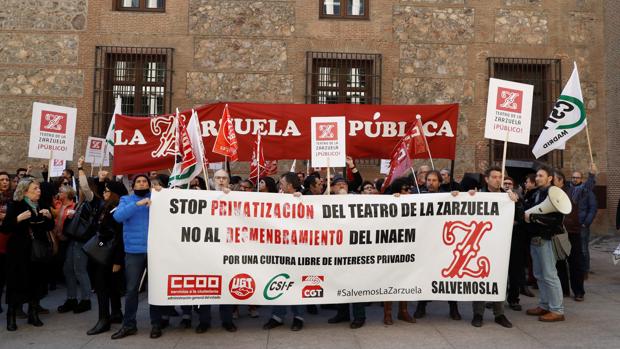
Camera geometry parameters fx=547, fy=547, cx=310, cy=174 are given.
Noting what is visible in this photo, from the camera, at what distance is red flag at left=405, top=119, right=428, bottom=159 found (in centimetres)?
807

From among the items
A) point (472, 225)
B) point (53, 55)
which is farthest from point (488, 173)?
point (53, 55)

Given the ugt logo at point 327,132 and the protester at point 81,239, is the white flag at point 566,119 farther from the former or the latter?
the protester at point 81,239

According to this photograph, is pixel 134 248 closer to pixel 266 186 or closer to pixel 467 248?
pixel 266 186

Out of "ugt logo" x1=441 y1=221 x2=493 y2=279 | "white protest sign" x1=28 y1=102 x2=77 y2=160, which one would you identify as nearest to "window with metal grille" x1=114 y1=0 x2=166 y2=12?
"white protest sign" x1=28 y1=102 x2=77 y2=160

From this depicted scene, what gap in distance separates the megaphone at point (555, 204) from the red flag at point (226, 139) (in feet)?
13.7

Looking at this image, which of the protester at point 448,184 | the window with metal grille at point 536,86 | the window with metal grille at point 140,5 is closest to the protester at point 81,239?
the protester at point 448,184

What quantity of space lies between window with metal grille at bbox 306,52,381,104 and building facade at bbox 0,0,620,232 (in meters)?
0.03

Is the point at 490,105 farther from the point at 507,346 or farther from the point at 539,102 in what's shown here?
the point at 539,102

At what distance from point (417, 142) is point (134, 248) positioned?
4.26 meters

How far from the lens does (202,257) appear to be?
641 cm

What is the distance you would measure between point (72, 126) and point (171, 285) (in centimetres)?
481

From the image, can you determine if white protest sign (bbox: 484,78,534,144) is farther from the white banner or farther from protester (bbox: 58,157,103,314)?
protester (bbox: 58,157,103,314)

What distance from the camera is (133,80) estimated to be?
15133 mm

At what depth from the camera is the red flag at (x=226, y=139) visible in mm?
7691
